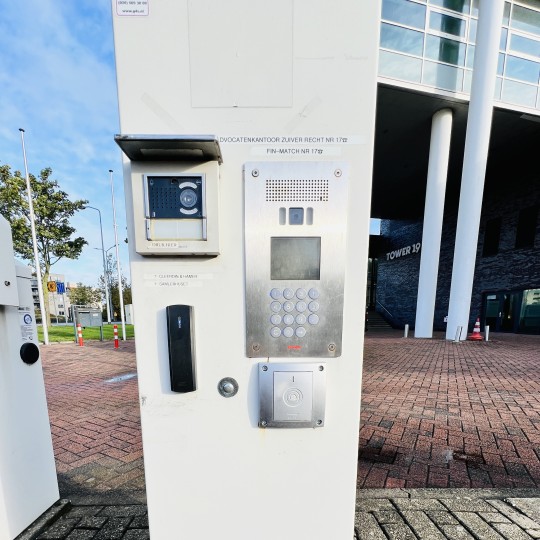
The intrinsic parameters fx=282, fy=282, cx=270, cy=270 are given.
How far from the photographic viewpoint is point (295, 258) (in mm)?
1104

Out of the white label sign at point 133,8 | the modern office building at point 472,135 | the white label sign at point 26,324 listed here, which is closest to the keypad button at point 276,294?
the white label sign at point 133,8

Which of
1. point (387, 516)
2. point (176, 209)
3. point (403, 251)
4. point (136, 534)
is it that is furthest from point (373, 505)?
point (403, 251)

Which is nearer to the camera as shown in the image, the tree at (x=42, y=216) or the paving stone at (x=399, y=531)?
the paving stone at (x=399, y=531)

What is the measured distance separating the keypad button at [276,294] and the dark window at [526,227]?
1498 cm

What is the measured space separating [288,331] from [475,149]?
10240 mm

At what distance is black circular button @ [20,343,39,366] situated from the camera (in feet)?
5.86

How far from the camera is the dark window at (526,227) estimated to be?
458 inches

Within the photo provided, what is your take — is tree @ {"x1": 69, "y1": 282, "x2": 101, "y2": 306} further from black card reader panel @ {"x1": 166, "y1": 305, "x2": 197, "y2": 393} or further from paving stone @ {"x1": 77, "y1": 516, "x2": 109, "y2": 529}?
black card reader panel @ {"x1": 166, "y1": 305, "x2": 197, "y2": 393}

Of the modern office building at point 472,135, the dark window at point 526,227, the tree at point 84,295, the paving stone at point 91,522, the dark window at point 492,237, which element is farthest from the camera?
the tree at point 84,295

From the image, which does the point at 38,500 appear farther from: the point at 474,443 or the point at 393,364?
the point at 393,364

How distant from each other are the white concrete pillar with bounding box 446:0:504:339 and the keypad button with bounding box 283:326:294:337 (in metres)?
9.97

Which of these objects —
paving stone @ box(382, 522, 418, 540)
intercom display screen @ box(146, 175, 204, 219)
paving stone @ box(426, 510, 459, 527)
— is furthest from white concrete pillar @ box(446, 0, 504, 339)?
intercom display screen @ box(146, 175, 204, 219)

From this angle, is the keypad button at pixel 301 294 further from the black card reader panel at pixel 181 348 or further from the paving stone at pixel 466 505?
the paving stone at pixel 466 505

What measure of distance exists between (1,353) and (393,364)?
6187 mm
